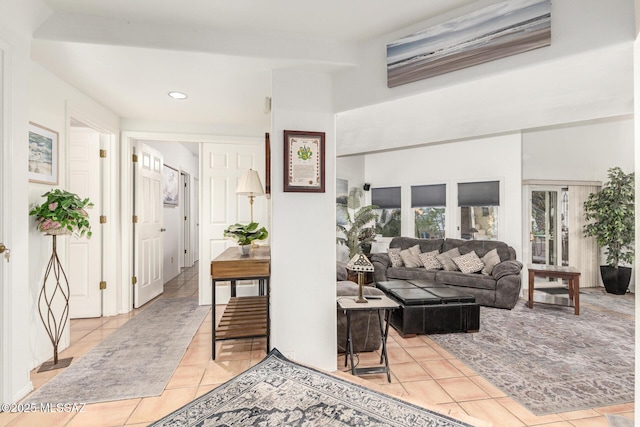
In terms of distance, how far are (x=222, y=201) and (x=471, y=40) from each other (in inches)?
124

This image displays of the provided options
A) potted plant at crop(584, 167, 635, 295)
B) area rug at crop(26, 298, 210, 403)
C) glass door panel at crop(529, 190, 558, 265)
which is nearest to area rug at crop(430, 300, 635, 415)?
potted plant at crop(584, 167, 635, 295)

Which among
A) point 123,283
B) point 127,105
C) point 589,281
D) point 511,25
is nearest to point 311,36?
point 511,25

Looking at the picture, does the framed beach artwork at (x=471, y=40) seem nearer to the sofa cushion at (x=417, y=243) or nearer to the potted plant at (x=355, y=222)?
the potted plant at (x=355, y=222)

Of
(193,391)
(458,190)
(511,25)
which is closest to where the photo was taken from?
(511,25)

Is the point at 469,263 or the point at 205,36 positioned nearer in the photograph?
the point at 205,36

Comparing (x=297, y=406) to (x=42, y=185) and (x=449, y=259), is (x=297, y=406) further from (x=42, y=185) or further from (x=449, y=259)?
(x=449, y=259)

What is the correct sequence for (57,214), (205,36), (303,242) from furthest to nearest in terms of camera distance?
(303,242) < (57,214) < (205,36)

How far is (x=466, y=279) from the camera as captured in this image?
4.17 meters

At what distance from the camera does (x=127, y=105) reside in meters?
3.09

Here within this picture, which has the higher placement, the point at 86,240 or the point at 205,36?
the point at 205,36

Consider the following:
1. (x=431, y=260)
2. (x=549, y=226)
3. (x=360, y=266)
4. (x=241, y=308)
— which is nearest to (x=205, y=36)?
(x=360, y=266)

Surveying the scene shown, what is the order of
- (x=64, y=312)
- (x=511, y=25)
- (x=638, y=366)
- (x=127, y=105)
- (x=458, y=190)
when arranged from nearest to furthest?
(x=638, y=366) → (x=511, y=25) → (x=64, y=312) → (x=127, y=105) → (x=458, y=190)

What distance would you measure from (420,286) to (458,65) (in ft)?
8.03

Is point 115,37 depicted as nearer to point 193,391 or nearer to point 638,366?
point 193,391
